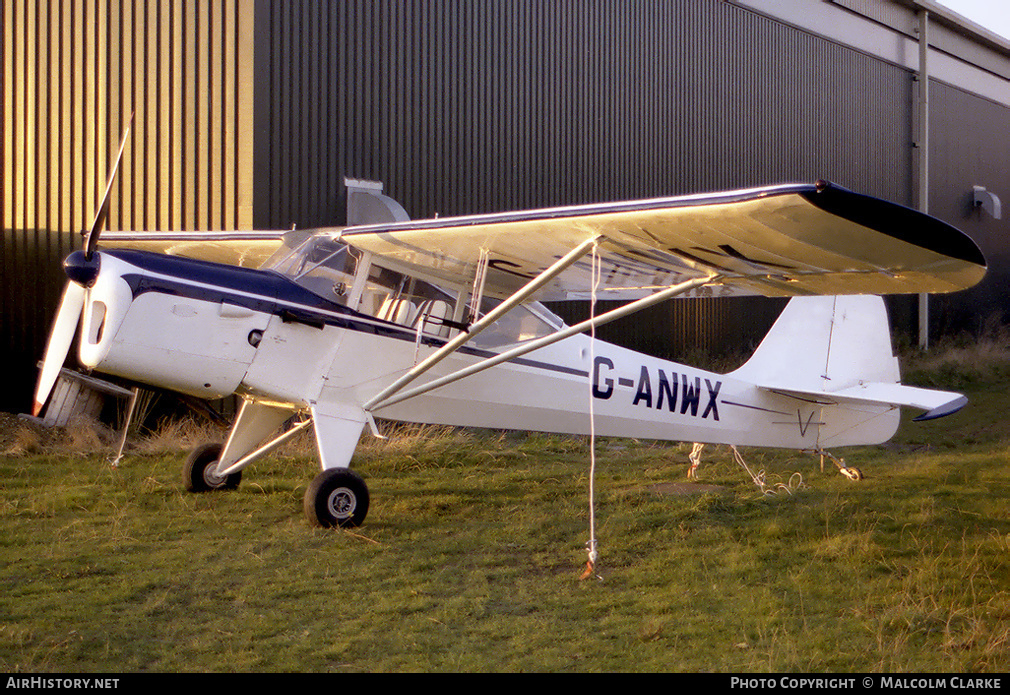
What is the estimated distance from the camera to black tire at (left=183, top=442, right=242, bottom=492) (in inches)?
288

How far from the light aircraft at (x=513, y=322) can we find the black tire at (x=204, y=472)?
0.02 metres

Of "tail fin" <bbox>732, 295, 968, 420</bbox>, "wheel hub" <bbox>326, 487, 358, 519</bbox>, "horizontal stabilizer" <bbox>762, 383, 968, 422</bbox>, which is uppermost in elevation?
"tail fin" <bbox>732, 295, 968, 420</bbox>

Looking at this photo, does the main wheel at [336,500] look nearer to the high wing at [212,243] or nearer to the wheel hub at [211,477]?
the wheel hub at [211,477]

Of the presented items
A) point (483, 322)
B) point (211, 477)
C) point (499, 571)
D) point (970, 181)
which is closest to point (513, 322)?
point (483, 322)

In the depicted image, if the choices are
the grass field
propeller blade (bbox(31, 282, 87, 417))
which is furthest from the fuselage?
the grass field

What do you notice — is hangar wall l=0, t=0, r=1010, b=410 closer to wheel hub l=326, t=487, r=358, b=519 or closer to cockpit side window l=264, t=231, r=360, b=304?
cockpit side window l=264, t=231, r=360, b=304

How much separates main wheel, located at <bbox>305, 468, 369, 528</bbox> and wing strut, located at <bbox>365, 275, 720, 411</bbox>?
2.01 feet

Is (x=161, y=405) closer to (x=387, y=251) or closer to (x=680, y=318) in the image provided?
(x=387, y=251)

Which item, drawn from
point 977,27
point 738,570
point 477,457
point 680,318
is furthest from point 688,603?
point 977,27

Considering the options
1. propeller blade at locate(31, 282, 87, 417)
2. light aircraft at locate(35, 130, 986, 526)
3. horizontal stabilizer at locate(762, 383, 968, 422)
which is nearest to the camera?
light aircraft at locate(35, 130, 986, 526)

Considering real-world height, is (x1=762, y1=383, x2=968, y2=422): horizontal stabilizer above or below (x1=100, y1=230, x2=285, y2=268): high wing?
below

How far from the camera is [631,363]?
7.64m

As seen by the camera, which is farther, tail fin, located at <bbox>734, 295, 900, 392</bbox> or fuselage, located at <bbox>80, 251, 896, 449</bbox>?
tail fin, located at <bbox>734, 295, 900, 392</bbox>

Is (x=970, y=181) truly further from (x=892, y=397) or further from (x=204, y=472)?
(x=204, y=472)
